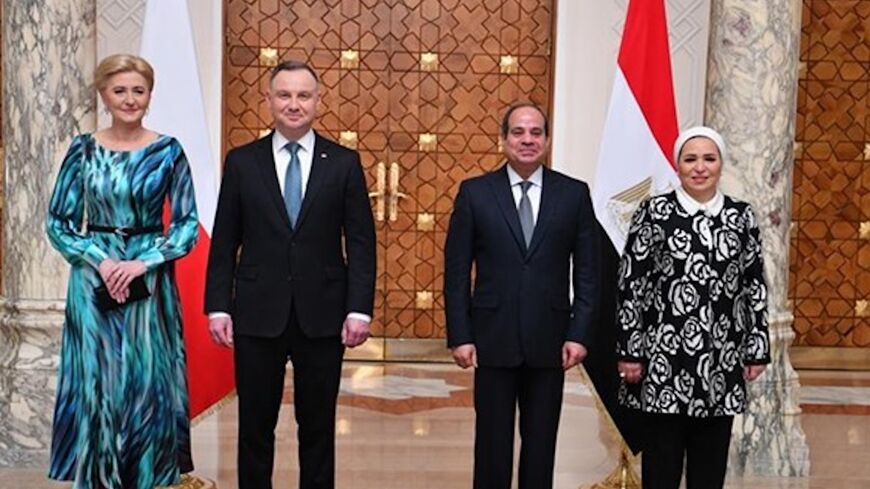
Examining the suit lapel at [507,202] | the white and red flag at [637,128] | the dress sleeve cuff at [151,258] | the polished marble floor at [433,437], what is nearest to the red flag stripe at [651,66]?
the white and red flag at [637,128]

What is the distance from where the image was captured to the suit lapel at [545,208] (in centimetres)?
423

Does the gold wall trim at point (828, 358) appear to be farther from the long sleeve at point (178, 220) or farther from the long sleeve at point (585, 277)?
the long sleeve at point (178, 220)

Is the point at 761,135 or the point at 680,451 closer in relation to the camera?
the point at 680,451

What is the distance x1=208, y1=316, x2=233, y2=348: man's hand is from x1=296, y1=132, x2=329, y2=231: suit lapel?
40cm

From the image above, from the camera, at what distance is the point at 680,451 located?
445 cm

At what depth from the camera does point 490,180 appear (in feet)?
14.1

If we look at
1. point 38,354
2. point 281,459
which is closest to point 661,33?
point 281,459

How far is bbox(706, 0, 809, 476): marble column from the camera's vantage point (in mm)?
6027

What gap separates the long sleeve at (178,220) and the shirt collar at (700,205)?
67.7 inches

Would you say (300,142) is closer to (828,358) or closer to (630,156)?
(630,156)

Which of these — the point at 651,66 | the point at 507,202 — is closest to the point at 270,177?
the point at 507,202

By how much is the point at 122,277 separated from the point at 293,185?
0.66 meters

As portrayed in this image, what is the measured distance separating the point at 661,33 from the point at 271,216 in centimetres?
223

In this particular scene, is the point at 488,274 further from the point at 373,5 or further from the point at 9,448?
the point at 373,5
